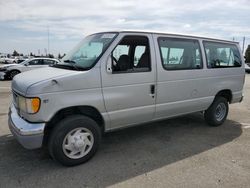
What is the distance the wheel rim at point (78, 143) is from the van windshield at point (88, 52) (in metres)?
0.98

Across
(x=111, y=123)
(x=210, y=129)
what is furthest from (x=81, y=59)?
(x=210, y=129)

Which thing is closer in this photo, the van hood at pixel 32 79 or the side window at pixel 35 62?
the van hood at pixel 32 79

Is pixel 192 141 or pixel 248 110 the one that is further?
pixel 248 110

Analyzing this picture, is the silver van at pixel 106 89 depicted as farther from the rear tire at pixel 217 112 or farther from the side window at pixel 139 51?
the rear tire at pixel 217 112

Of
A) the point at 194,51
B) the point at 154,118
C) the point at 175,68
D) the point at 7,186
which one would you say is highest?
the point at 194,51

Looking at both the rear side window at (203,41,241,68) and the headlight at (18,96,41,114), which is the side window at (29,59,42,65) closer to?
the rear side window at (203,41,241,68)

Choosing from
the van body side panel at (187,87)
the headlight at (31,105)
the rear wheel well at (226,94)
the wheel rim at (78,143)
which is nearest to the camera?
the headlight at (31,105)

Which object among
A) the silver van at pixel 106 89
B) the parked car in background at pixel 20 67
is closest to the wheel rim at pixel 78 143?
the silver van at pixel 106 89

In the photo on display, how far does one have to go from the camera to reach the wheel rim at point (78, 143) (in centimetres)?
385

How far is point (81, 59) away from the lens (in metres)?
4.29

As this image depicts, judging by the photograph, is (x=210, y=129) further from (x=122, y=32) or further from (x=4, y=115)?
(x=4, y=115)

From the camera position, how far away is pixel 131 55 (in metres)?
4.46

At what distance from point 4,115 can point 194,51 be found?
16.3 ft

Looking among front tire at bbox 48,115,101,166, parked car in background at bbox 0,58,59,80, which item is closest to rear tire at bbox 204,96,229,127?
front tire at bbox 48,115,101,166
